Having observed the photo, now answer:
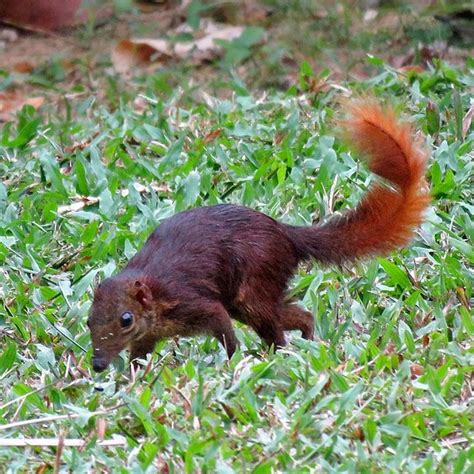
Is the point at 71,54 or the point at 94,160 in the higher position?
the point at 94,160

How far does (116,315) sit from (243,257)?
1.93 ft

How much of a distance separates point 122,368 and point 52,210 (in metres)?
1.59

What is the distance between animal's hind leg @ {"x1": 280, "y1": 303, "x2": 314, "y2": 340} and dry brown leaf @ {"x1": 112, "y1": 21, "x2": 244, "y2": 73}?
15.0ft

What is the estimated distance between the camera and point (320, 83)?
8125 millimetres

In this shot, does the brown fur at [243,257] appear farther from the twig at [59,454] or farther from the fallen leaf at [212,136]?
the fallen leaf at [212,136]

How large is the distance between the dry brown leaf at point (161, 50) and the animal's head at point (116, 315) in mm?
4747

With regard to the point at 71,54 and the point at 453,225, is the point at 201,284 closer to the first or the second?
the point at 453,225

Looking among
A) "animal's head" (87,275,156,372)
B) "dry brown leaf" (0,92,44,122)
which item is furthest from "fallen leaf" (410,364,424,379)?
"dry brown leaf" (0,92,44,122)

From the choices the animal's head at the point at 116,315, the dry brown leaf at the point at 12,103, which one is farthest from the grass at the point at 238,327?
the dry brown leaf at the point at 12,103

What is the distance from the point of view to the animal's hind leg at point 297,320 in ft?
18.2

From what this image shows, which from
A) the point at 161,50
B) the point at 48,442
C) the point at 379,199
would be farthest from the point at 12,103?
the point at 48,442

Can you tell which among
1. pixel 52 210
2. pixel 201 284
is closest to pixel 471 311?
pixel 201 284

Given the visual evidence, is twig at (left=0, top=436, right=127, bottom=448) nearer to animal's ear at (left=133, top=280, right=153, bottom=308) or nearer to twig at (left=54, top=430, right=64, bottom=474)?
twig at (left=54, top=430, right=64, bottom=474)

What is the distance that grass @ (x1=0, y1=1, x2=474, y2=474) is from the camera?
443 cm
